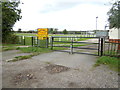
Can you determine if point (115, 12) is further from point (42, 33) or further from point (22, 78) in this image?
point (42, 33)

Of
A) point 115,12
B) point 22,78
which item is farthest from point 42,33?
point 22,78

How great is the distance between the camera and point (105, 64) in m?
4.32

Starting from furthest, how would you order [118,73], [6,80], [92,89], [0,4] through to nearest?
[0,4] → [118,73] → [6,80] → [92,89]

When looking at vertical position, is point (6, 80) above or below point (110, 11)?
below

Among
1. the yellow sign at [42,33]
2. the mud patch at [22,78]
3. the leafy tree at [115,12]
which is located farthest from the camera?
the yellow sign at [42,33]

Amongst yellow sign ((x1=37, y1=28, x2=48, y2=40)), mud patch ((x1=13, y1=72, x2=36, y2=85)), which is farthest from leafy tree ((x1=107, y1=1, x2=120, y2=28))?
yellow sign ((x1=37, y1=28, x2=48, y2=40))

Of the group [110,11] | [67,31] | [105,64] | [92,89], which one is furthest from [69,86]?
[67,31]

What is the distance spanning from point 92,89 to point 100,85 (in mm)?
325

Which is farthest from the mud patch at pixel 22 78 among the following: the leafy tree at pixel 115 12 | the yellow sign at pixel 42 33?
the yellow sign at pixel 42 33

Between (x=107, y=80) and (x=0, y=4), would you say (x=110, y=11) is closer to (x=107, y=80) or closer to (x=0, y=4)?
(x=107, y=80)

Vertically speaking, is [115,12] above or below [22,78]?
above

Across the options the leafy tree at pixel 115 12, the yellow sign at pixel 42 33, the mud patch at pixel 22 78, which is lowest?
the mud patch at pixel 22 78

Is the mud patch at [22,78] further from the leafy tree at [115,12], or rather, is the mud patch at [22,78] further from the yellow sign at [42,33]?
the yellow sign at [42,33]

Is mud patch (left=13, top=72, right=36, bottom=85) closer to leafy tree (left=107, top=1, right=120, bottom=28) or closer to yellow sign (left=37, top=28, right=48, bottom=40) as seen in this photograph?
leafy tree (left=107, top=1, right=120, bottom=28)
